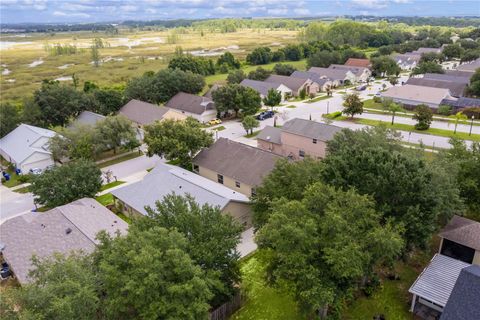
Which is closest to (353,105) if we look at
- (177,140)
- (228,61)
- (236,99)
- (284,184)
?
(236,99)

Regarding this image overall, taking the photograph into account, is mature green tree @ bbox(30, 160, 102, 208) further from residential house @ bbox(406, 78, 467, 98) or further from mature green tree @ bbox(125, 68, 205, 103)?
residential house @ bbox(406, 78, 467, 98)

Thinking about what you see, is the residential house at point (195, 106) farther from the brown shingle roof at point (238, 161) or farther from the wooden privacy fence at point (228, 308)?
the wooden privacy fence at point (228, 308)

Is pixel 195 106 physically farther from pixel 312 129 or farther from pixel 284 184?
pixel 284 184

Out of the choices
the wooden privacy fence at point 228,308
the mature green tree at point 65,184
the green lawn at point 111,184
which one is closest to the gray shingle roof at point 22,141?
the green lawn at point 111,184

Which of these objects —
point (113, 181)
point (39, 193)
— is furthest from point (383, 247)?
point (113, 181)

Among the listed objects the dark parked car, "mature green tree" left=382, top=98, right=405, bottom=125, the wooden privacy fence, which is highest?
"mature green tree" left=382, top=98, right=405, bottom=125

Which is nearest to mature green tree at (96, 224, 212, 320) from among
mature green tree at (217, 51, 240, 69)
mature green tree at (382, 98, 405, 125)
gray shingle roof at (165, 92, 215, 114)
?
gray shingle roof at (165, 92, 215, 114)
